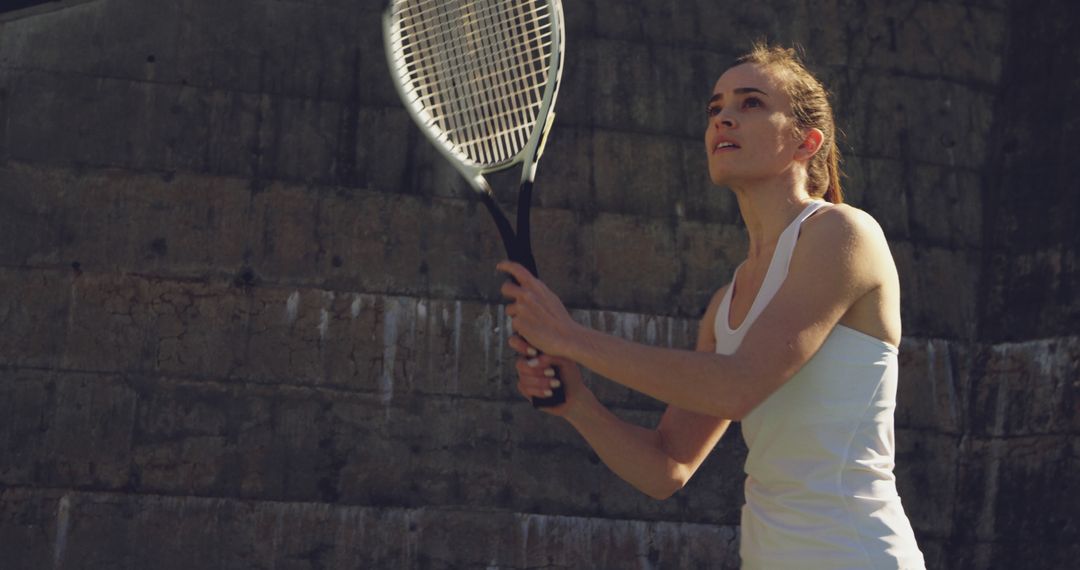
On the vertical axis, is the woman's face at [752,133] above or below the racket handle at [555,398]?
above

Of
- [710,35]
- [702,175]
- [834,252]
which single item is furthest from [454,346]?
[834,252]

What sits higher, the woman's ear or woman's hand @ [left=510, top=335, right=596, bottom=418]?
the woman's ear

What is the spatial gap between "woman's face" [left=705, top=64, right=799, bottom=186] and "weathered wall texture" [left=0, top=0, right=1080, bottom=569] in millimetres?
4501

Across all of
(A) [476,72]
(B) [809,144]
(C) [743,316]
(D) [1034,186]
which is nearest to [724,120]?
(B) [809,144]

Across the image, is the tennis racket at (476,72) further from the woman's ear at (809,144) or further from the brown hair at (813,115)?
the woman's ear at (809,144)

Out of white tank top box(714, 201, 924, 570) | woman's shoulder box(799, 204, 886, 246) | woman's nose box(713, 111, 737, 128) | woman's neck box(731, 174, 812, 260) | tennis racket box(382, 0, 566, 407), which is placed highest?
tennis racket box(382, 0, 566, 407)

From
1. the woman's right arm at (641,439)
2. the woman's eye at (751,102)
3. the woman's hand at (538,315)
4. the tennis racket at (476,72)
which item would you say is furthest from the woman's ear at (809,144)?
the tennis racket at (476,72)

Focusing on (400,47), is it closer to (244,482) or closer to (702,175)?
(244,482)

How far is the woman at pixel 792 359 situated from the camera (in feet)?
9.97

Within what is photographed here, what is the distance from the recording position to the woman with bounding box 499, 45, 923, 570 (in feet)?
9.97

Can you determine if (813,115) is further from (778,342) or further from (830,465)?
(830,465)

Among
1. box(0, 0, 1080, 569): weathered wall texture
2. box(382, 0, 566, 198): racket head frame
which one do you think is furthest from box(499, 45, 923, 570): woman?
box(0, 0, 1080, 569): weathered wall texture

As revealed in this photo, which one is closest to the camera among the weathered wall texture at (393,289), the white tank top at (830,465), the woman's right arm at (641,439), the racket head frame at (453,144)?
the white tank top at (830,465)

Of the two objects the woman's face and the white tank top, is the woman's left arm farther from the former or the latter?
the woman's face
